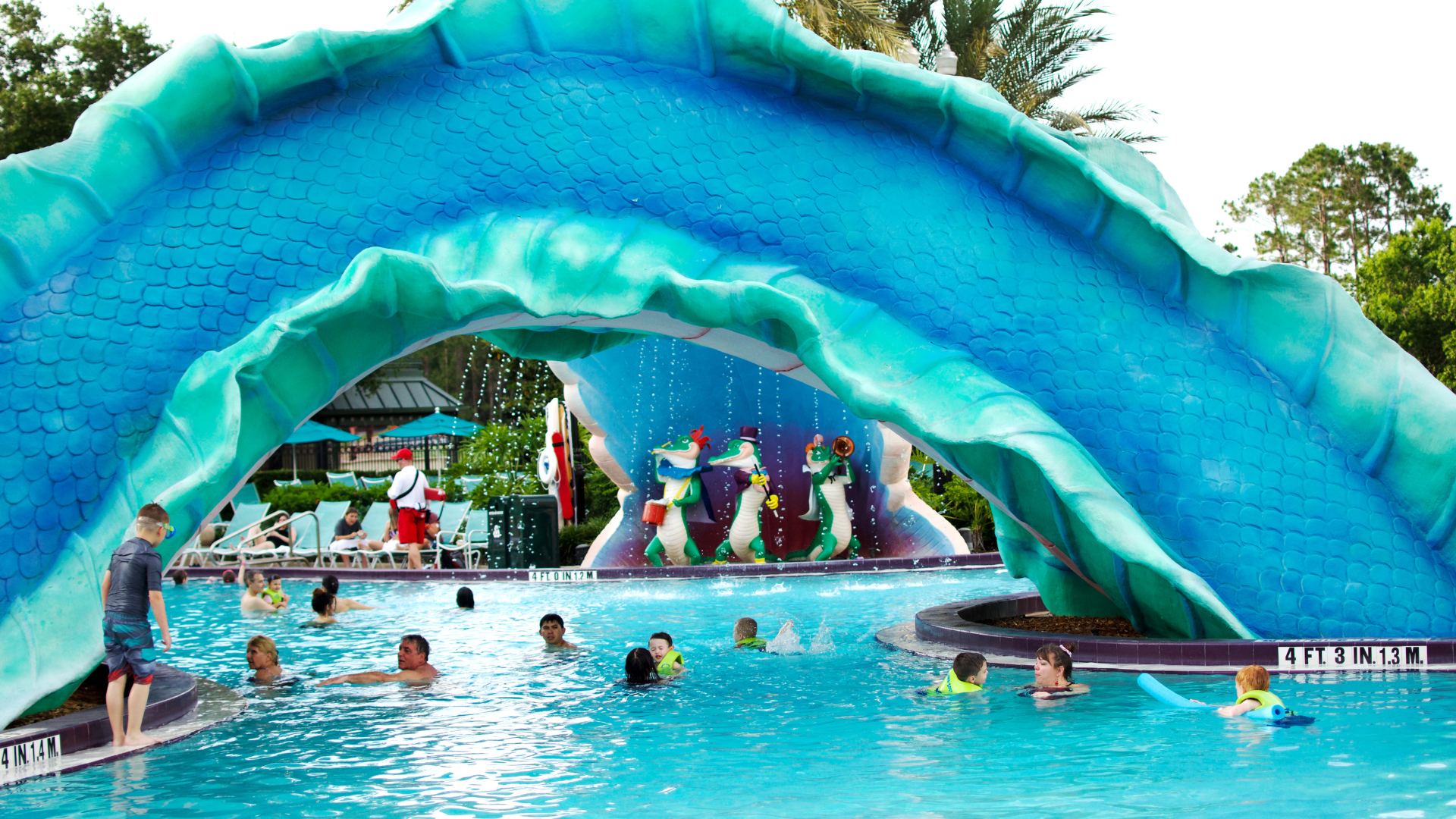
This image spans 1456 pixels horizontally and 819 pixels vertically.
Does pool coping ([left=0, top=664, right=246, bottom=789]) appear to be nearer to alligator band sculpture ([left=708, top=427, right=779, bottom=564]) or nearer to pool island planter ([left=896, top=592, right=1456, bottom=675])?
pool island planter ([left=896, top=592, right=1456, bottom=675])

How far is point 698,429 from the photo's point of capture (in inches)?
731

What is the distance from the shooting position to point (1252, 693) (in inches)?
282

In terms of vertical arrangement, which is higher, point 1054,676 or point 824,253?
point 824,253

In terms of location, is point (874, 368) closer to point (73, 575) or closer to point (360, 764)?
point (360, 764)

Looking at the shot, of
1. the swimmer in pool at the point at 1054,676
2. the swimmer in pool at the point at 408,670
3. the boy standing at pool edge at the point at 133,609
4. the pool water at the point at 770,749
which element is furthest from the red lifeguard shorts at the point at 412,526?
the swimmer in pool at the point at 1054,676

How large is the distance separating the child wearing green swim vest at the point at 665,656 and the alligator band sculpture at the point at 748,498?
8197 millimetres

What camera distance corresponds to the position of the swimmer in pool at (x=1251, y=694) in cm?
712

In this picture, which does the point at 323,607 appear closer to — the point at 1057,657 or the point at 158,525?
the point at 158,525

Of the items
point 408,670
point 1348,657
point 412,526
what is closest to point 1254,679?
point 1348,657

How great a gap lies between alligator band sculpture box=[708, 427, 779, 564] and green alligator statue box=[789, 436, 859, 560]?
2.03 feet

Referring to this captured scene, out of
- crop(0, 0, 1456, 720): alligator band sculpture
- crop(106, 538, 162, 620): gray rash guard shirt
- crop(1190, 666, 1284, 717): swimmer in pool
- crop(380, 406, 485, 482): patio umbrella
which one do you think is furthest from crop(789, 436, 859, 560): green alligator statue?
crop(380, 406, 485, 482): patio umbrella

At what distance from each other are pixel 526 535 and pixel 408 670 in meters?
9.59

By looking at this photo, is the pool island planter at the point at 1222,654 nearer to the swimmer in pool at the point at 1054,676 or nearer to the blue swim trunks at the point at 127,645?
the swimmer in pool at the point at 1054,676

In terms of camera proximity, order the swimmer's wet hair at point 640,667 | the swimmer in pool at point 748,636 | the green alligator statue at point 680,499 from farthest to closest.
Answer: the green alligator statue at point 680,499 < the swimmer in pool at point 748,636 < the swimmer's wet hair at point 640,667
